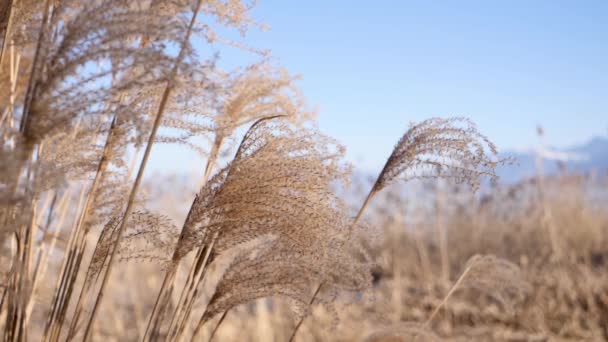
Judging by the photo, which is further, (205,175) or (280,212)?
(205,175)

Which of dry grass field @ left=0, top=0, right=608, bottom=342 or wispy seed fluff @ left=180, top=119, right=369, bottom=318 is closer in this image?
dry grass field @ left=0, top=0, right=608, bottom=342

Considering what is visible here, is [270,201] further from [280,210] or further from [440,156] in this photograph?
[440,156]

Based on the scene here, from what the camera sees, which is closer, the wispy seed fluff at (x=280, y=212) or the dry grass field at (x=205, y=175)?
the dry grass field at (x=205, y=175)

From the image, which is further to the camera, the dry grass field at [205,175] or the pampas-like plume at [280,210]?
the pampas-like plume at [280,210]

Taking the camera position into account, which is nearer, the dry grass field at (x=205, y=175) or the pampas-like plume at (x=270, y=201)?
the dry grass field at (x=205, y=175)

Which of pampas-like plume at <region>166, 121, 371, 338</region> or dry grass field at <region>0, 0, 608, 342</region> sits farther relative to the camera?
pampas-like plume at <region>166, 121, 371, 338</region>

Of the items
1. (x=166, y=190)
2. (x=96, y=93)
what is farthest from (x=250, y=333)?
(x=96, y=93)

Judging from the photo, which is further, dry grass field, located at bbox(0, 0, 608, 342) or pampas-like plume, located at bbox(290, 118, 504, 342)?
pampas-like plume, located at bbox(290, 118, 504, 342)

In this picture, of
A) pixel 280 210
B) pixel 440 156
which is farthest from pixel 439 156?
pixel 280 210

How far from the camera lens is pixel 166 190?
19.5 ft

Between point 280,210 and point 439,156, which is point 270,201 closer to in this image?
point 280,210

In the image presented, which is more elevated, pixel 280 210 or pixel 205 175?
pixel 205 175

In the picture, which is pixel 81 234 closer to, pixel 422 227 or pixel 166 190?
pixel 166 190

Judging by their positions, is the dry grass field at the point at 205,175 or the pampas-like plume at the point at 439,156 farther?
the pampas-like plume at the point at 439,156
